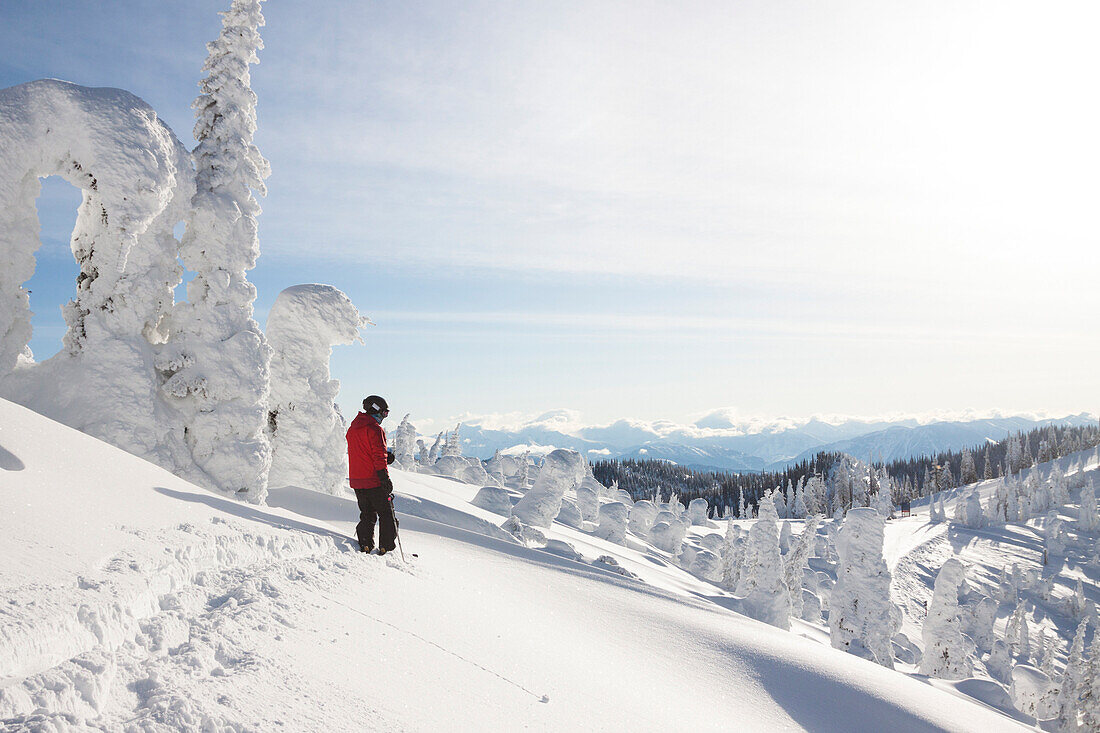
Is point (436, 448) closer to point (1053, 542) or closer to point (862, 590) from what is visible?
point (862, 590)

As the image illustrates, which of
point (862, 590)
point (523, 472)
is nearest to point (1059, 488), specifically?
point (523, 472)

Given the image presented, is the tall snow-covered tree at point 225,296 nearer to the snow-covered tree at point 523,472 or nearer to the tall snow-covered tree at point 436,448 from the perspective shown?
the snow-covered tree at point 523,472

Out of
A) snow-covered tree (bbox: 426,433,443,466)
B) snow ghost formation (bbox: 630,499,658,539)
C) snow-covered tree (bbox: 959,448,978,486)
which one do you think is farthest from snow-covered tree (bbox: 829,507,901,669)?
snow-covered tree (bbox: 959,448,978,486)

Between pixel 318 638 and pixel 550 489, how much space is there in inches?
1132

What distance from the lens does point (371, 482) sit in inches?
295

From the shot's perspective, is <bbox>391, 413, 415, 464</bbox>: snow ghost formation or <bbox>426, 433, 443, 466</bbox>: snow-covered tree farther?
<bbox>426, 433, 443, 466</bbox>: snow-covered tree

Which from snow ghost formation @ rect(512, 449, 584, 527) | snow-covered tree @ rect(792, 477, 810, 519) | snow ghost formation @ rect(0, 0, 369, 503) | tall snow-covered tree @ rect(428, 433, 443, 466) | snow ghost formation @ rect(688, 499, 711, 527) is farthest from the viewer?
snow-covered tree @ rect(792, 477, 810, 519)

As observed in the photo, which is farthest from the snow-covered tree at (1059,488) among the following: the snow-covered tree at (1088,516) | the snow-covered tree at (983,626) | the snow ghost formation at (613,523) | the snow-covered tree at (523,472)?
the snow ghost formation at (613,523)

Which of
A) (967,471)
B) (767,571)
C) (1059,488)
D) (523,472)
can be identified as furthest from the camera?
(967,471)

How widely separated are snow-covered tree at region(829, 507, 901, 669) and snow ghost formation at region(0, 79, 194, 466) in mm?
28208

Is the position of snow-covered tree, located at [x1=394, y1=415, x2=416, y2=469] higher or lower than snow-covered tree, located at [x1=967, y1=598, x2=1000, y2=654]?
higher

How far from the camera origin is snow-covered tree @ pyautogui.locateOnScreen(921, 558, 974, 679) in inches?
1206

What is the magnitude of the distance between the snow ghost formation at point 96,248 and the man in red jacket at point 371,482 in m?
6.00

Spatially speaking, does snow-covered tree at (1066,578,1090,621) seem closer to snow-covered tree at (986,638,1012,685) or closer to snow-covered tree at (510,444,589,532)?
snow-covered tree at (986,638,1012,685)
